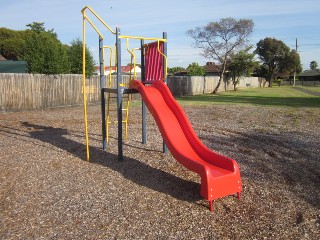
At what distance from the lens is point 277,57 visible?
69438mm

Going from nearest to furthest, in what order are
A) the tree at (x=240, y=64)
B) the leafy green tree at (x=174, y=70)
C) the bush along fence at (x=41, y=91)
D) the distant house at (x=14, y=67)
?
the bush along fence at (x=41, y=91) < the distant house at (x=14, y=67) < the tree at (x=240, y=64) < the leafy green tree at (x=174, y=70)

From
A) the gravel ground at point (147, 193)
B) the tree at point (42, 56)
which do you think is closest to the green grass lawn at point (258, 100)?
the tree at point (42, 56)

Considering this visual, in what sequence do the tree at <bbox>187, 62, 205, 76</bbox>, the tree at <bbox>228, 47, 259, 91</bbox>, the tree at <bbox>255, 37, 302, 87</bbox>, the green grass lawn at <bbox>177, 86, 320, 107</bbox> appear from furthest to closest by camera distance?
the tree at <bbox>255, 37, 302, 87</bbox> < the tree at <bbox>187, 62, 205, 76</bbox> < the tree at <bbox>228, 47, 259, 91</bbox> < the green grass lawn at <bbox>177, 86, 320, 107</bbox>

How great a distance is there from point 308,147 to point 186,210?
4.67m

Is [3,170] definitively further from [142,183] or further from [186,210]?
[186,210]

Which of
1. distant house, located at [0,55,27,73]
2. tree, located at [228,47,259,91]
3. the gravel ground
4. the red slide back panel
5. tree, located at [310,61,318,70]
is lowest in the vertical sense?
the gravel ground

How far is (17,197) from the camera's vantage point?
15.8 ft

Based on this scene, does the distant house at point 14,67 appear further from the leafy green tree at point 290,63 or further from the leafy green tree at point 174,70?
the leafy green tree at point 290,63

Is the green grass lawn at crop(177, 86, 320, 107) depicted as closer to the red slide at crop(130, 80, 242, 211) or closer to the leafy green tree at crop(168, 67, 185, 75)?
the red slide at crop(130, 80, 242, 211)

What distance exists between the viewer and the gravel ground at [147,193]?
3832mm

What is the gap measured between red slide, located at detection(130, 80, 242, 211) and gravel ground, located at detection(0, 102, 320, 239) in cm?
27

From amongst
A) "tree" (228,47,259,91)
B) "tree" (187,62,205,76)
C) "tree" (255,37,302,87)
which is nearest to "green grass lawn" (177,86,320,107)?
"tree" (228,47,259,91)

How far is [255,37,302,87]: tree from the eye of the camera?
68.6m

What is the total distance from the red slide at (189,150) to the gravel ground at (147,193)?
27cm
